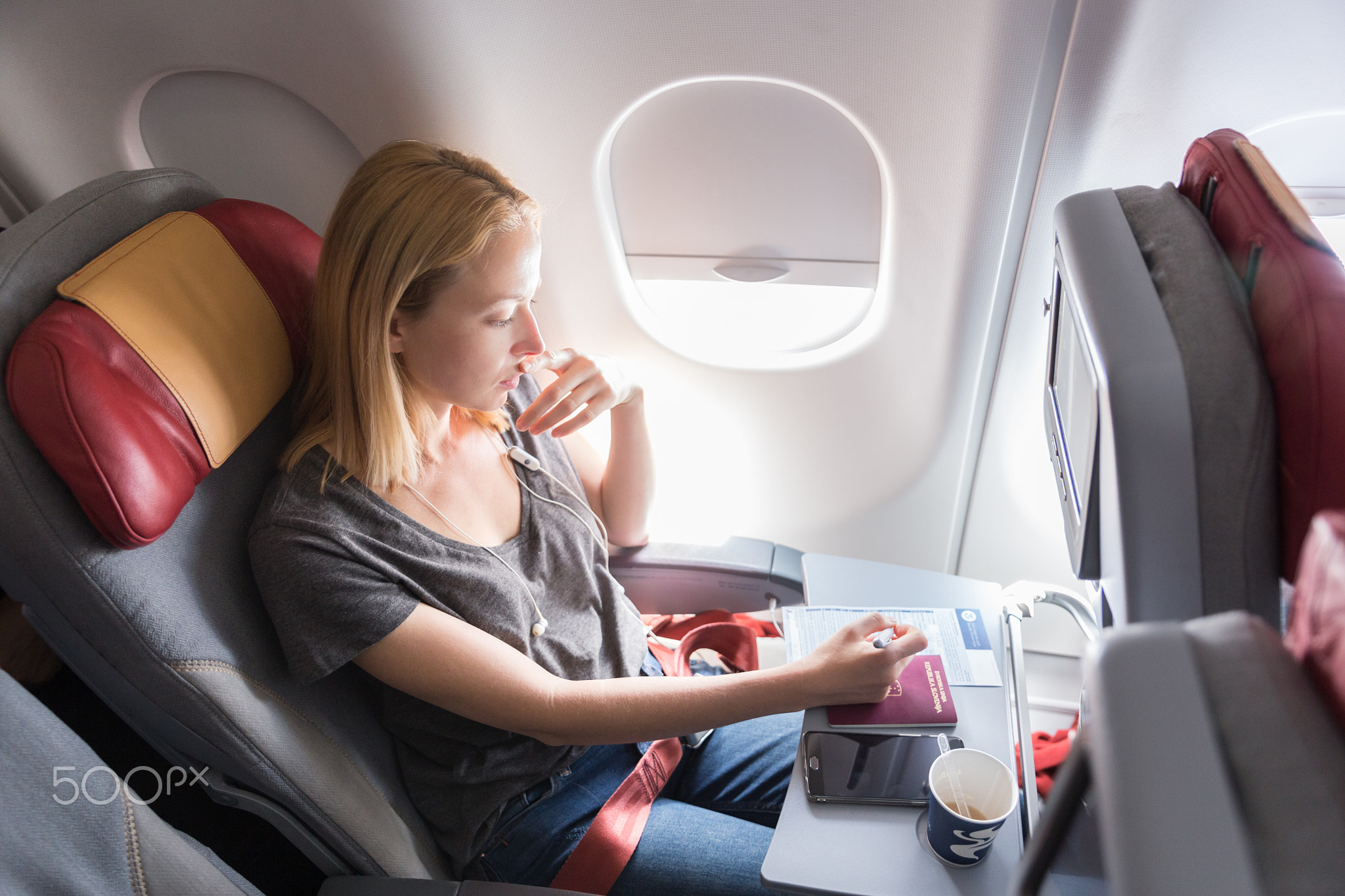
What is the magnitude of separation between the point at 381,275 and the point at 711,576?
0.86 metres

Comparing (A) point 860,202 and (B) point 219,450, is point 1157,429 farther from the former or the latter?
(B) point 219,450

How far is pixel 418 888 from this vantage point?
1069mm

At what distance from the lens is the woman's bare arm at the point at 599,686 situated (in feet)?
3.60

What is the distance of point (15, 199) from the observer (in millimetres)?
1798

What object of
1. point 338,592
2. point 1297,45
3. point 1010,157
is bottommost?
point 338,592

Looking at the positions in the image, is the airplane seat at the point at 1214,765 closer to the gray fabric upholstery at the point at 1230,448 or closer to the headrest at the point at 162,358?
the gray fabric upholstery at the point at 1230,448

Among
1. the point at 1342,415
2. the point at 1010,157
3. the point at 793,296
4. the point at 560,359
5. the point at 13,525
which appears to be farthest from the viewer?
the point at 793,296

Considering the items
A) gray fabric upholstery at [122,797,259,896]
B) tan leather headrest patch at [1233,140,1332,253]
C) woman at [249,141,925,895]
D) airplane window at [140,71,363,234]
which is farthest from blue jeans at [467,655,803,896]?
airplane window at [140,71,363,234]

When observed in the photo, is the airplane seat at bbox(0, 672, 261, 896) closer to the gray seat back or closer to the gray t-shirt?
the gray t-shirt

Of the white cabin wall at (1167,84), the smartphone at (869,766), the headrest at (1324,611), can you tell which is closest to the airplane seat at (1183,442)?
the headrest at (1324,611)

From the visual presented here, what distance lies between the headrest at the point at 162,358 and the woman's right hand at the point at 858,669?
86cm

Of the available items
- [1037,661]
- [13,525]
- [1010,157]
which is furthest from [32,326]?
[1037,661]

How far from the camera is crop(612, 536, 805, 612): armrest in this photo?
1.62 meters

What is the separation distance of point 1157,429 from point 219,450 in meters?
1.05
